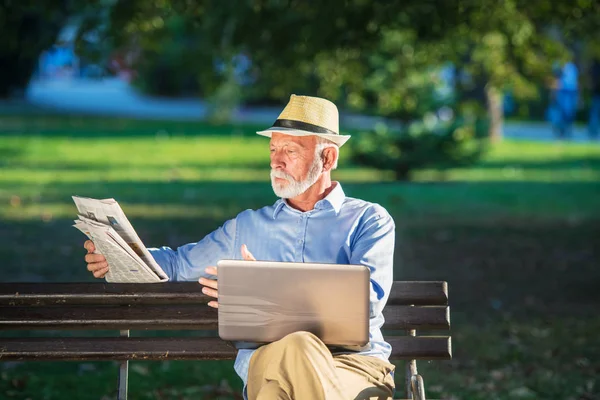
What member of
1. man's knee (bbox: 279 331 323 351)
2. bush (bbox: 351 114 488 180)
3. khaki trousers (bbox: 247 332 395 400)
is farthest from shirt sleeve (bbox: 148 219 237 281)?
bush (bbox: 351 114 488 180)

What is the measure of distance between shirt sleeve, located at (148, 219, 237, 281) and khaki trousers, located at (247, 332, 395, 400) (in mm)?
574

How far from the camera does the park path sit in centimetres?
3434

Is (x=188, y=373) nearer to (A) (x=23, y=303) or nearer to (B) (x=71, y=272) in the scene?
(A) (x=23, y=303)

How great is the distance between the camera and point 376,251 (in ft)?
14.6

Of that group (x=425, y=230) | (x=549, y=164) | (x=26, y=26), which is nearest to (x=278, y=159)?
(x=26, y=26)

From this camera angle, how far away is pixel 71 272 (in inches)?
431

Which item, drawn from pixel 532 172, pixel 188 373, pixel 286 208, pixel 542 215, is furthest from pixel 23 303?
pixel 532 172

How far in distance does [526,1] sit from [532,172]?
10.4m

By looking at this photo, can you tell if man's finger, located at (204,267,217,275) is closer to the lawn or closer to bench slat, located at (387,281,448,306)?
bench slat, located at (387,281,448,306)

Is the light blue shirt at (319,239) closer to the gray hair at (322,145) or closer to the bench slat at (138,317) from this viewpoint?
the gray hair at (322,145)

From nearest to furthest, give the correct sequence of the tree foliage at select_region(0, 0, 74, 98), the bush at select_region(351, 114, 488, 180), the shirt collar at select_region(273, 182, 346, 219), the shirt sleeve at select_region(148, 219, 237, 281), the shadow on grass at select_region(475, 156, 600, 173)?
the shirt collar at select_region(273, 182, 346, 219), the shirt sleeve at select_region(148, 219, 237, 281), the tree foliage at select_region(0, 0, 74, 98), the bush at select_region(351, 114, 488, 180), the shadow on grass at select_region(475, 156, 600, 173)

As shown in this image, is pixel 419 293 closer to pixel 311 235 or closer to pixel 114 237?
pixel 311 235

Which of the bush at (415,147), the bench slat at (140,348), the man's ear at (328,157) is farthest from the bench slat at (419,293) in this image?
the bush at (415,147)

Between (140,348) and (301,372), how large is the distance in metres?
1.08
